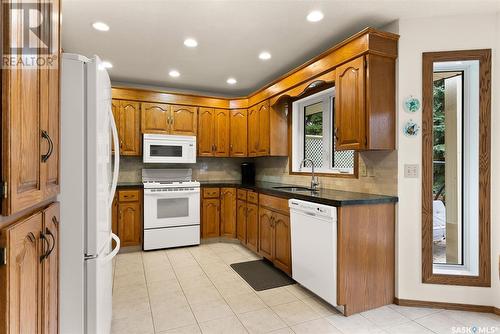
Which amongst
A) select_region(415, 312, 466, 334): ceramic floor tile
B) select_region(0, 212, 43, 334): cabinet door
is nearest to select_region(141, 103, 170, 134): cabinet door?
select_region(0, 212, 43, 334): cabinet door

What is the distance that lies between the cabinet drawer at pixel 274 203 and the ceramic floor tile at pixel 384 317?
1.12m

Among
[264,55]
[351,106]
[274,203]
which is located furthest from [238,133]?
[351,106]

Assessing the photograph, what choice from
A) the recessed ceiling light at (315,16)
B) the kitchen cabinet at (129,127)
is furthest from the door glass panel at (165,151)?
the recessed ceiling light at (315,16)

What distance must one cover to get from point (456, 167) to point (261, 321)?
214 cm

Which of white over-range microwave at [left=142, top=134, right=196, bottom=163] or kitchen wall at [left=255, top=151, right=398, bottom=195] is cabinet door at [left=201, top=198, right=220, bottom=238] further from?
kitchen wall at [left=255, top=151, right=398, bottom=195]

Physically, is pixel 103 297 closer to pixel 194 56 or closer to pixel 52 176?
pixel 52 176

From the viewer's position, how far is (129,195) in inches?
150

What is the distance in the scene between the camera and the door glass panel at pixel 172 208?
12.8ft

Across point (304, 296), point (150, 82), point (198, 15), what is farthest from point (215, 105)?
point (304, 296)

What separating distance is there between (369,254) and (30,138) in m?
2.34

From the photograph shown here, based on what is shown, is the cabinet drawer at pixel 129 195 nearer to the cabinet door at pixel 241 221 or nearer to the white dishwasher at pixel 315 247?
the cabinet door at pixel 241 221

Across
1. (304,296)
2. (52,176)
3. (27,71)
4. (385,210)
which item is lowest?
(304,296)

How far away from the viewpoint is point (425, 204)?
2.31 metres

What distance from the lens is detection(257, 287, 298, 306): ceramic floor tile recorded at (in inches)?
94.9
